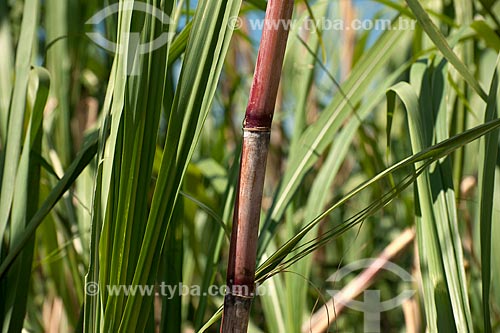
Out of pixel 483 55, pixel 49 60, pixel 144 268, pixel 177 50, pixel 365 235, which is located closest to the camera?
pixel 144 268

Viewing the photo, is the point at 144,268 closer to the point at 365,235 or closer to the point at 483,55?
the point at 483,55

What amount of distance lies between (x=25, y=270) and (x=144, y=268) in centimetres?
19

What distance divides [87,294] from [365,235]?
803 millimetres

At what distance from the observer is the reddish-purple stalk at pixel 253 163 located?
0.35m

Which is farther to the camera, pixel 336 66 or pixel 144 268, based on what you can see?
pixel 336 66

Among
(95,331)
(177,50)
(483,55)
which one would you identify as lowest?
(95,331)

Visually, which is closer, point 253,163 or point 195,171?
point 253,163

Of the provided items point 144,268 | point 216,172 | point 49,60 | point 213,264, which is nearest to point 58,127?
point 49,60

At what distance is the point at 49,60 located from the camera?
75 cm

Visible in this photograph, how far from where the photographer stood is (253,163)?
1.16 feet

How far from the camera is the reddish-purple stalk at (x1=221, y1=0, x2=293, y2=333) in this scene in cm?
35

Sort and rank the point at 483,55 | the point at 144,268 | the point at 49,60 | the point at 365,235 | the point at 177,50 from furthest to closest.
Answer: the point at 365,235 → the point at 483,55 → the point at 49,60 → the point at 177,50 → the point at 144,268

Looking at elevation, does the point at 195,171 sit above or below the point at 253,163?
above

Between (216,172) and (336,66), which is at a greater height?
(336,66)
